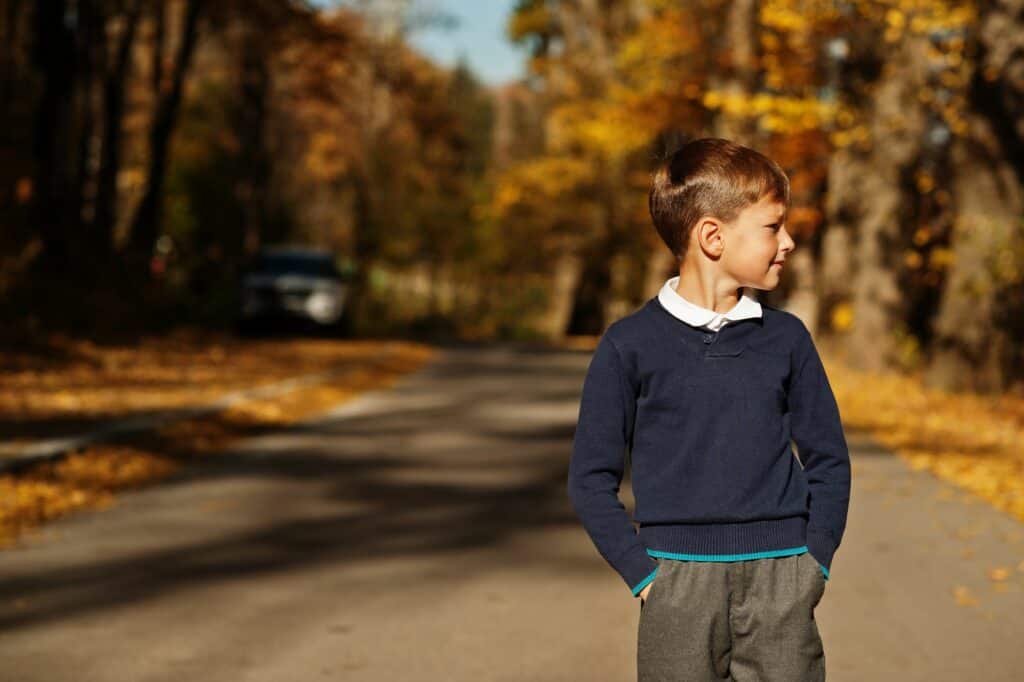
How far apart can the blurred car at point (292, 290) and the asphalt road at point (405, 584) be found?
827 inches

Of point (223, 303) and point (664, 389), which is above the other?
point (664, 389)

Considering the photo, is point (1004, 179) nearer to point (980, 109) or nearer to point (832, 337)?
point (980, 109)

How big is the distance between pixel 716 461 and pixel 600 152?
41954 mm

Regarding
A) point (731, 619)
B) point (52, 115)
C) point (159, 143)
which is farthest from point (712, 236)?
point (159, 143)

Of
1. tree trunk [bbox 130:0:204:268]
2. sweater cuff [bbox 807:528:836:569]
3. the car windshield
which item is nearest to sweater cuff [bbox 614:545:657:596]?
sweater cuff [bbox 807:528:836:569]

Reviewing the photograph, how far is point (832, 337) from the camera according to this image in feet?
95.6

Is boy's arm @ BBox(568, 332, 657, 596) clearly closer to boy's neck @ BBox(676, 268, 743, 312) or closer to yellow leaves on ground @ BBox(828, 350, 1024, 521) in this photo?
boy's neck @ BBox(676, 268, 743, 312)

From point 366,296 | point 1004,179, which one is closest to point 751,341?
point 1004,179

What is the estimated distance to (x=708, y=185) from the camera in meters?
3.65

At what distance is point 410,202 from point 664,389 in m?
60.8

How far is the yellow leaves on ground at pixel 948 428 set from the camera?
13047mm

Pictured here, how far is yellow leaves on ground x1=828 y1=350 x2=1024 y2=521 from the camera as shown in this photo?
13.0 metres

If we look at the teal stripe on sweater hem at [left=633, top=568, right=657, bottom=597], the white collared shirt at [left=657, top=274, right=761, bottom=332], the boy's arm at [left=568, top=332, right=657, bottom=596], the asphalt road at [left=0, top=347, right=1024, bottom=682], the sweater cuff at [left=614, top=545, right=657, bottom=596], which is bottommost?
the asphalt road at [left=0, top=347, right=1024, bottom=682]

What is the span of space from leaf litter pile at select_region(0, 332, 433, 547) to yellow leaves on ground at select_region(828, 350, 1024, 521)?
596cm
